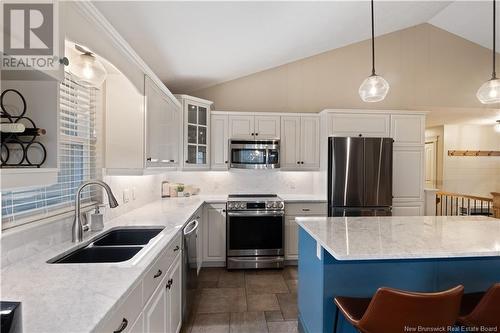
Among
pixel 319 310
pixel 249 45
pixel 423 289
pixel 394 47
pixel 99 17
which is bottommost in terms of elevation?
pixel 319 310

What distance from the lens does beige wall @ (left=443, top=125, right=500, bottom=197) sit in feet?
20.0

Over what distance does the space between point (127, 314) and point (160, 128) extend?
5.77ft

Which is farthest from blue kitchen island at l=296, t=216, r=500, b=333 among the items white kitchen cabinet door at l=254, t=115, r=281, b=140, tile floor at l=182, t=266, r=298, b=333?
white kitchen cabinet door at l=254, t=115, r=281, b=140

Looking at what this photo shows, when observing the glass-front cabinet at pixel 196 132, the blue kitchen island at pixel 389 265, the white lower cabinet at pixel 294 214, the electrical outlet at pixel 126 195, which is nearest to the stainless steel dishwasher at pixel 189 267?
the electrical outlet at pixel 126 195

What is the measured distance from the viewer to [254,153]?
11.9ft

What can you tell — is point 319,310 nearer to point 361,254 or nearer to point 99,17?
point 361,254

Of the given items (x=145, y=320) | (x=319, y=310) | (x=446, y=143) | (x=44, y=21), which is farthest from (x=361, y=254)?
(x=446, y=143)

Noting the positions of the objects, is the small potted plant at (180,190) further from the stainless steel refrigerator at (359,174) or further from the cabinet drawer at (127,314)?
the cabinet drawer at (127,314)

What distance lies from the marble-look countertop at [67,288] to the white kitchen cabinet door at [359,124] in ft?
9.35

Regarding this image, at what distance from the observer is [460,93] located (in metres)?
4.02

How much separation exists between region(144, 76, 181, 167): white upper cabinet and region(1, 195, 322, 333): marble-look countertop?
0.97 metres

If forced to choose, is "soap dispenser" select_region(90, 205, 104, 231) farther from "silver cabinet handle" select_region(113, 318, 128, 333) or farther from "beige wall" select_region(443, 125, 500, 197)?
"beige wall" select_region(443, 125, 500, 197)

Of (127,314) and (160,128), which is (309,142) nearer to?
(160,128)

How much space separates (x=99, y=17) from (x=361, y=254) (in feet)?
6.20
